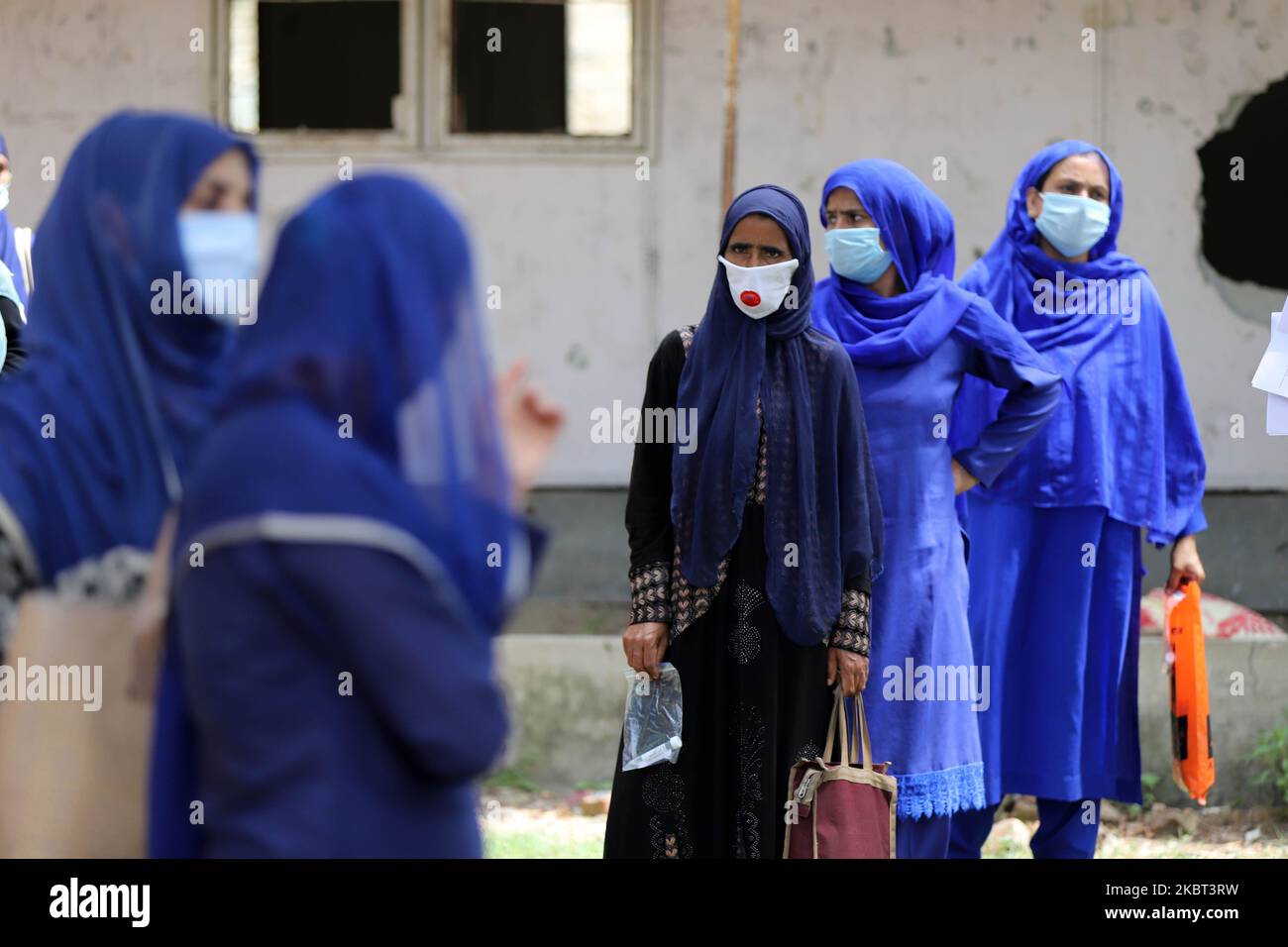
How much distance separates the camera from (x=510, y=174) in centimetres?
625

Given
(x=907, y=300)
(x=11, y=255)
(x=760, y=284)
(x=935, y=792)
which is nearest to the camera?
(x=760, y=284)

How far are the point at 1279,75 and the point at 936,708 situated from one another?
347cm

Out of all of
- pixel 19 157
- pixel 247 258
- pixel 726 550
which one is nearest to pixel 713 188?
pixel 19 157

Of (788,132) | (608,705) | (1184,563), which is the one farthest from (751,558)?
(788,132)

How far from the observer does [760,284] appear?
354cm

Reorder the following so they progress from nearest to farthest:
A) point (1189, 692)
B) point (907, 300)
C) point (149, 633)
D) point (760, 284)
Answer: point (149, 633)
point (760, 284)
point (907, 300)
point (1189, 692)

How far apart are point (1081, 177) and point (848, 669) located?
1575 mm

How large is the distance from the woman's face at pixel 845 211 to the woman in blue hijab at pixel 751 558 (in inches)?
16.7

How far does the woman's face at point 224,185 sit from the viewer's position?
227 cm

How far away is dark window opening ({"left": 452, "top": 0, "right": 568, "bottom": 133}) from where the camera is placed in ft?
20.6

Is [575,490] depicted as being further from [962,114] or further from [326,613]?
[326,613]

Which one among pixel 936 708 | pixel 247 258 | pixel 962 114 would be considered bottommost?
pixel 936 708

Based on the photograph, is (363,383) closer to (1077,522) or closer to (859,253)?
(859,253)

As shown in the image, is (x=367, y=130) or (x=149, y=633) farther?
(x=367, y=130)
